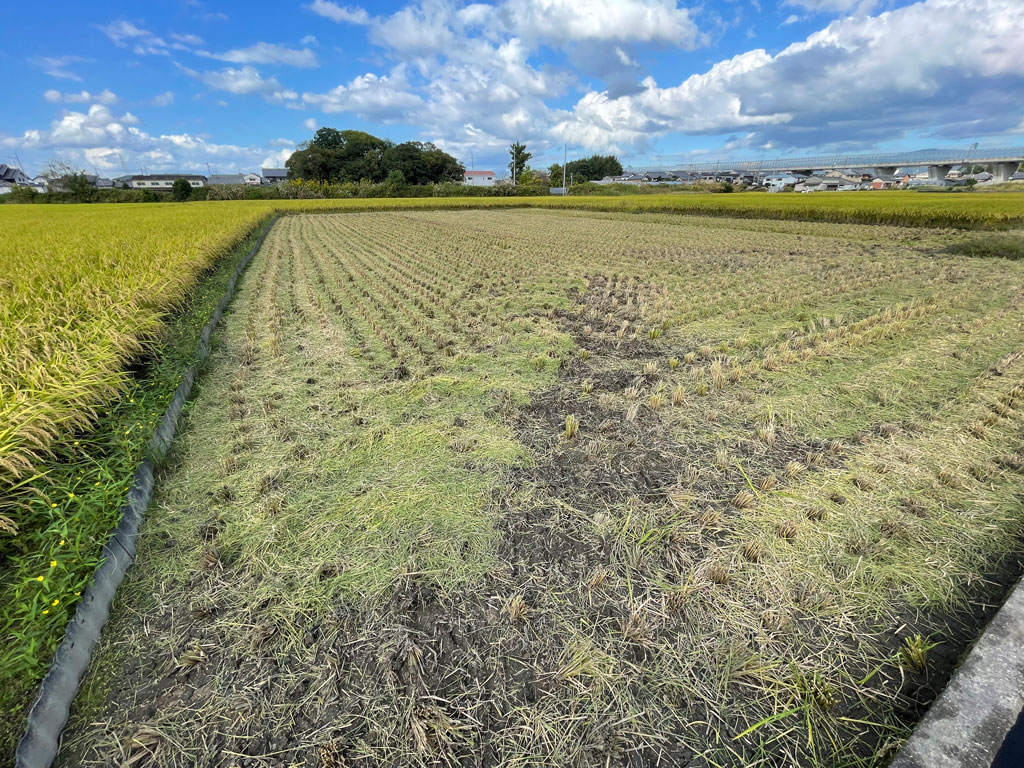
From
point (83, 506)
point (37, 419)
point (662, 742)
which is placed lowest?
point (662, 742)

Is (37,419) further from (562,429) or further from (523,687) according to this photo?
(562,429)

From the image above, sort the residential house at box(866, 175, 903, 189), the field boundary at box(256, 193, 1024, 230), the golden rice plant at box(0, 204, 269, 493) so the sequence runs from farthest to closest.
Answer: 1. the residential house at box(866, 175, 903, 189)
2. the field boundary at box(256, 193, 1024, 230)
3. the golden rice plant at box(0, 204, 269, 493)

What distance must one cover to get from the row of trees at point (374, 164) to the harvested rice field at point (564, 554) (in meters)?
60.3

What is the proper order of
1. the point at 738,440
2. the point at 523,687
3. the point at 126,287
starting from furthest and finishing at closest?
the point at 126,287 → the point at 738,440 → the point at 523,687

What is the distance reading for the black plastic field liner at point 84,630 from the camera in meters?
1.54

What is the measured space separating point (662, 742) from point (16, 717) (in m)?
2.39

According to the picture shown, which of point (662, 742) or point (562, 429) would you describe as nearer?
point (662, 742)

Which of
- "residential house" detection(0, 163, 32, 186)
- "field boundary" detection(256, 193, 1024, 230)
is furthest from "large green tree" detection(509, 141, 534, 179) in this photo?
"residential house" detection(0, 163, 32, 186)

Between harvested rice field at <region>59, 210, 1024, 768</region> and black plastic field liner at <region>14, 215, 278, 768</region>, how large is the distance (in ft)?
0.21

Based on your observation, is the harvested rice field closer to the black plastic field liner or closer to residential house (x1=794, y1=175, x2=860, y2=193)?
the black plastic field liner

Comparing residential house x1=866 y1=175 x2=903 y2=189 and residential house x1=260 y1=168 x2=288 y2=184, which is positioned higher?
residential house x1=260 y1=168 x2=288 y2=184

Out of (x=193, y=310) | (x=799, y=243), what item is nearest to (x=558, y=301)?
(x=193, y=310)

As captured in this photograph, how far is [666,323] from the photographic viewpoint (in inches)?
267

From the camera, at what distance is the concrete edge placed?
4.95ft
